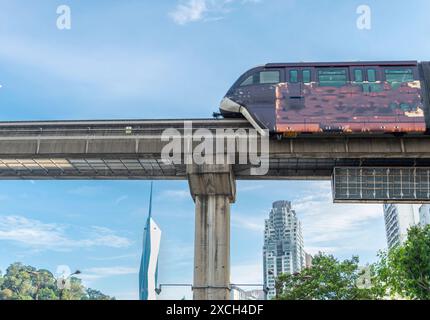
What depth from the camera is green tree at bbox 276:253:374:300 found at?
41969 mm

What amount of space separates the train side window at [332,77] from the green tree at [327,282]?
21448 millimetres

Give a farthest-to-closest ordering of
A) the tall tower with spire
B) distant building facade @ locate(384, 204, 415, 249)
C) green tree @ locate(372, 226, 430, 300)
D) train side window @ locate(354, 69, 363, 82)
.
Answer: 1. distant building facade @ locate(384, 204, 415, 249)
2. the tall tower with spire
3. green tree @ locate(372, 226, 430, 300)
4. train side window @ locate(354, 69, 363, 82)

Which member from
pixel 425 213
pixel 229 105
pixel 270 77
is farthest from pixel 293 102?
pixel 425 213

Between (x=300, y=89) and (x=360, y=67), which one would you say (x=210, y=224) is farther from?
(x=360, y=67)

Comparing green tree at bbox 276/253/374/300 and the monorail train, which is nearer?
the monorail train

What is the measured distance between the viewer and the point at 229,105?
2891 centimetres

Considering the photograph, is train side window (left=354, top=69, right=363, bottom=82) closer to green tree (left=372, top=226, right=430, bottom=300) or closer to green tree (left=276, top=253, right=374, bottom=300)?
green tree (left=372, top=226, right=430, bottom=300)

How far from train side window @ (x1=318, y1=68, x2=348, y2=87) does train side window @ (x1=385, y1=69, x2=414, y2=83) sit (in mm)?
2661

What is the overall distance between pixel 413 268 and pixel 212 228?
18458mm

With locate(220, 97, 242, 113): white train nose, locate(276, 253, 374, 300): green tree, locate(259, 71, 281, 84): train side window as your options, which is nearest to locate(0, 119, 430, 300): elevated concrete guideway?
locate(220, 97, 242, 113): white train nose

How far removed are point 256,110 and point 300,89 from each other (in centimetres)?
322

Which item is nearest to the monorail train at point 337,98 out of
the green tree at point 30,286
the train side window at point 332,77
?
the train side window at point 332,77

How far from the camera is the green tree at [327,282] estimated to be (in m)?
42.0

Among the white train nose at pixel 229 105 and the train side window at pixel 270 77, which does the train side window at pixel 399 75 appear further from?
the white train nose at pixel 229 105
